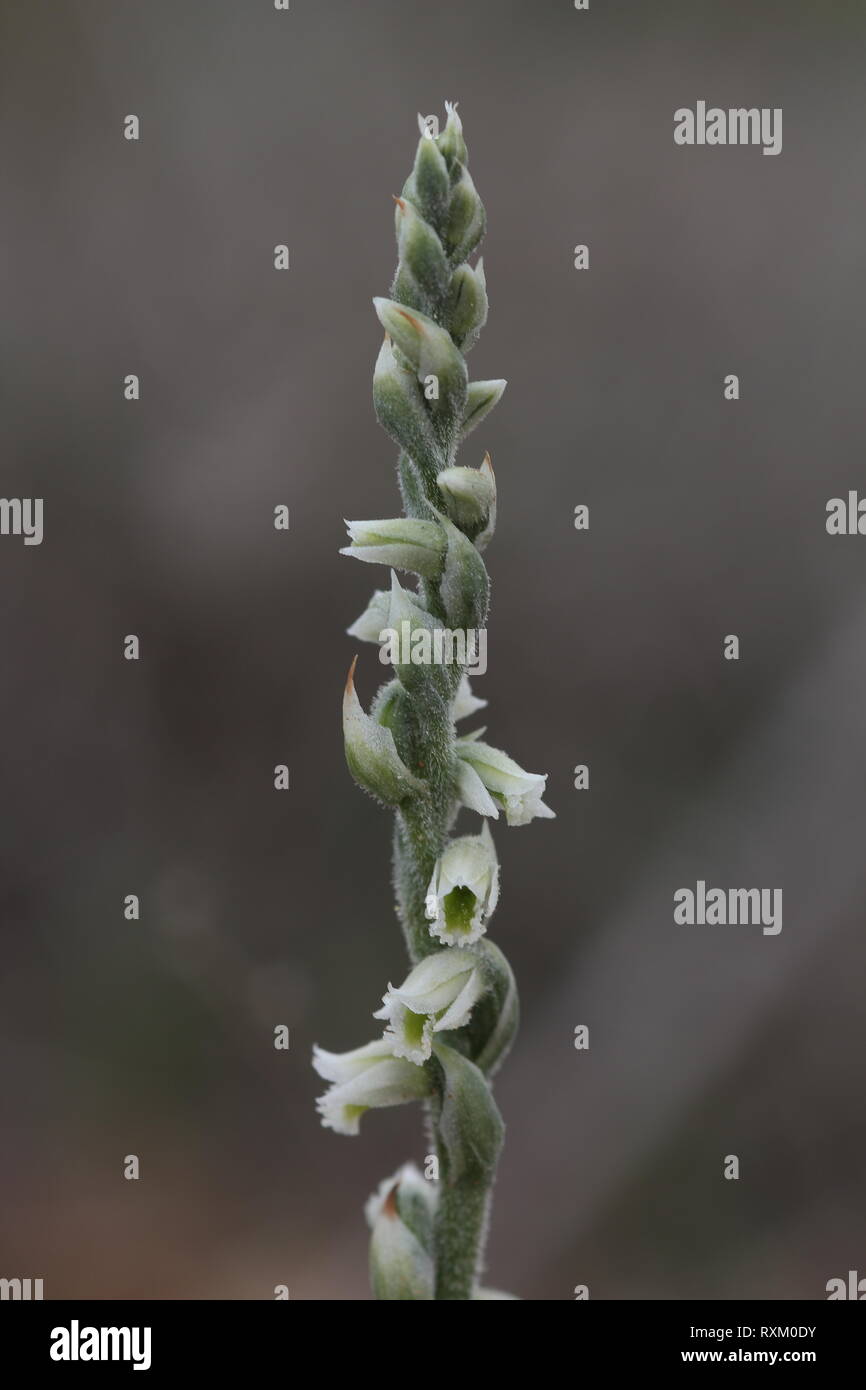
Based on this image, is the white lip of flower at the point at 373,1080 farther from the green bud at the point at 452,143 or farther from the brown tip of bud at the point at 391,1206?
the green bud at the point at 452,143

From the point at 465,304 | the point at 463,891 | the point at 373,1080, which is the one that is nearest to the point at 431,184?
the point at 465,304

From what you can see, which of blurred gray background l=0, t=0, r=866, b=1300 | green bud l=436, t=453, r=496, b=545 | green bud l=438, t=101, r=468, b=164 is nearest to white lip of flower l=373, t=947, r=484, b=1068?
green bud l=436, t=453, r=496, b=545

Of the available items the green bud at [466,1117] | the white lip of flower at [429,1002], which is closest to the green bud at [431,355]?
the white lip of flower at [429,1002]

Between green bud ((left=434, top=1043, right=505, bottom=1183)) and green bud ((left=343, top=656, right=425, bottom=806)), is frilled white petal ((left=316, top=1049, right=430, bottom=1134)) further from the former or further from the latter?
green bud ((left=343, top=656, right=425, bottom=806))

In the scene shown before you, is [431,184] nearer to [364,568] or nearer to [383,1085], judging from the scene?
[383,1085]

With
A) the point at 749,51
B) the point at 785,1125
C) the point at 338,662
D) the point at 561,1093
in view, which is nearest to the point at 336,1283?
the point at 561,1093
